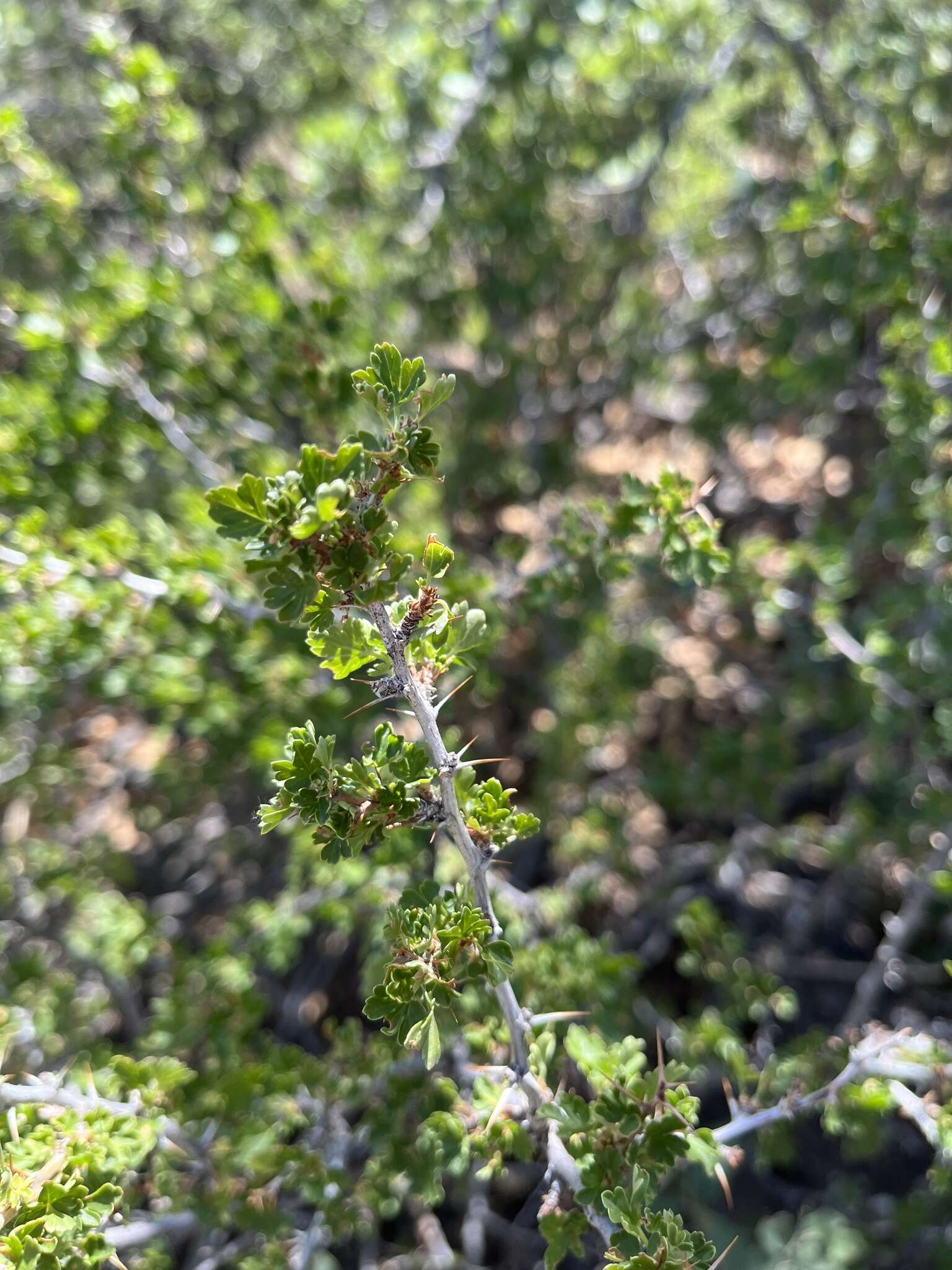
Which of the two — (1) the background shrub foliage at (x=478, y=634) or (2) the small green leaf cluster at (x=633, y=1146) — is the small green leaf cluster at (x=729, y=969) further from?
(2) the small green leaf cluster at (x=633, y=1146)

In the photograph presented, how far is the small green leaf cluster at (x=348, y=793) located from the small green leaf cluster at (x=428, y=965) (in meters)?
0.14

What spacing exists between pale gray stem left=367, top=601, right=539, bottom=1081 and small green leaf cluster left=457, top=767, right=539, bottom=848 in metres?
0.02

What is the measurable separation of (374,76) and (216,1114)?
145 inches

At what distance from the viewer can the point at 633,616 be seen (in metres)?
3.25

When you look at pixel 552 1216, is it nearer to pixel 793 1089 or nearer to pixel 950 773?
pixel 793 1089

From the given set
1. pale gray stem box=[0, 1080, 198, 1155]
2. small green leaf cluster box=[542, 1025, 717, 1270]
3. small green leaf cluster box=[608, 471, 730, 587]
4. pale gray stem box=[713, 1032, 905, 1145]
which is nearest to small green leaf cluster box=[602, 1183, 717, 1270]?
small green leaf cluster box=[542, 1025, 717, 1270]

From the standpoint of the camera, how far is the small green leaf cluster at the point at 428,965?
1097 mm

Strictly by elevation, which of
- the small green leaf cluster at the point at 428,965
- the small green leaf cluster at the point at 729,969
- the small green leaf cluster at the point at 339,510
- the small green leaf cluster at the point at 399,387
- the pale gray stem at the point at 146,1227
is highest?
the small green leaf cluster at the point at 399,387

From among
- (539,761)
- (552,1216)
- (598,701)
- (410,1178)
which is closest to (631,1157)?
(552,1216)

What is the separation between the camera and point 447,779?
111cm

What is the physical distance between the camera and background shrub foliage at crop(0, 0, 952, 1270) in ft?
4.56

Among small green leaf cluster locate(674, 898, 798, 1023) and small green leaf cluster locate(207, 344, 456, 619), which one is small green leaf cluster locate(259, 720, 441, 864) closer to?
small green leaf cluster locate(207, 344, 456, 619)

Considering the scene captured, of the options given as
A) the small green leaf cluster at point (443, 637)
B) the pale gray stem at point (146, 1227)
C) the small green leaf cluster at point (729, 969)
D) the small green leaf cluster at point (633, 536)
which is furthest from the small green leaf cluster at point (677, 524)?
the pale gray stem at point (146, 1227)

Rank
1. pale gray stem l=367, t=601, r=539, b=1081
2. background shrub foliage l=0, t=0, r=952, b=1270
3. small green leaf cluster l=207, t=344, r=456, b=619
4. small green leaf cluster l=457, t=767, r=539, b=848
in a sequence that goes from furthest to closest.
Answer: background shrub foliage l=0, t=0, r=952, b=1270
small green leaf cluster l=457, t=767, r=539, b=848
pale gray stem l=367, t=601, r=539, b=1081
small green leaf cluster l=207, t=344, r=456, b=619
